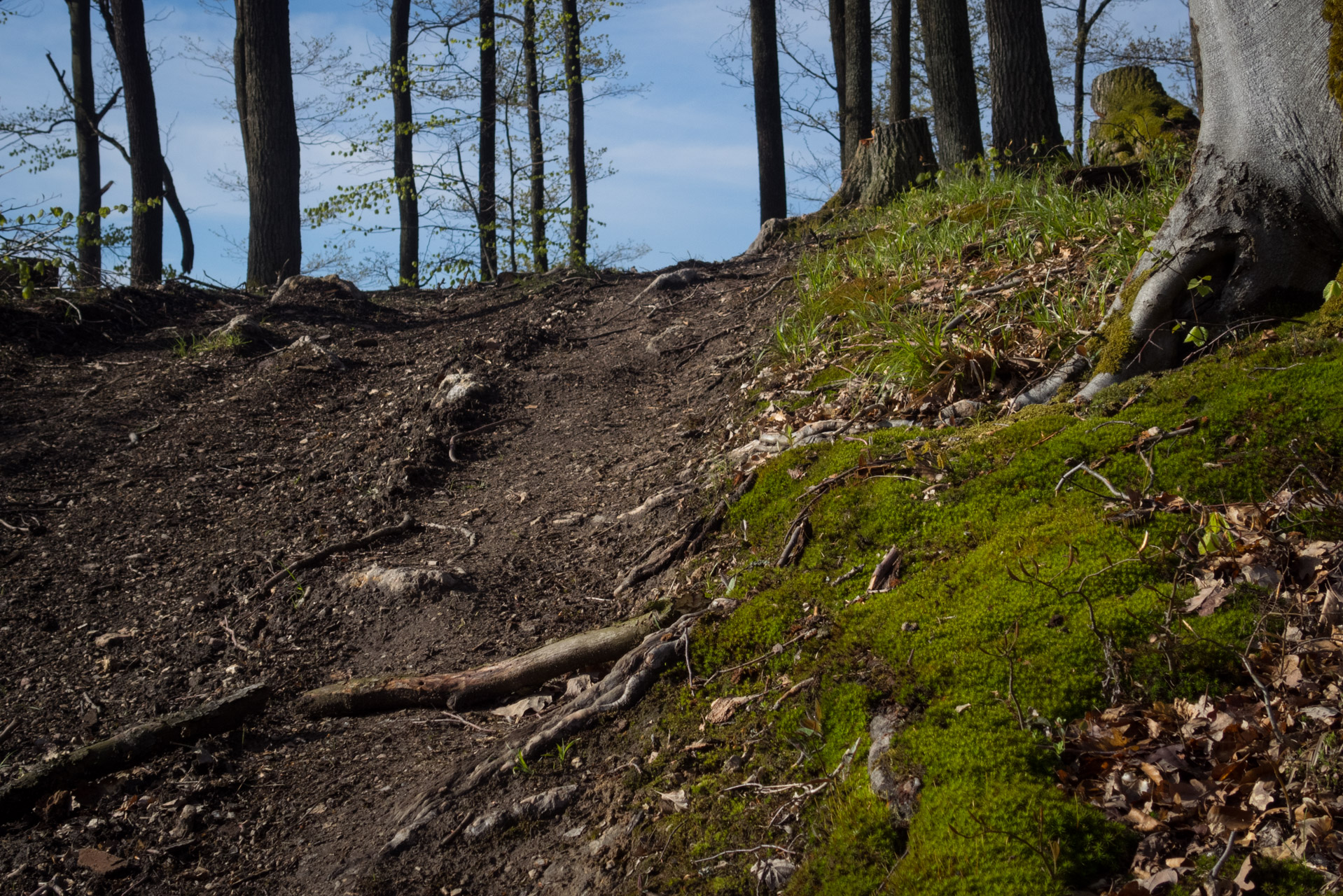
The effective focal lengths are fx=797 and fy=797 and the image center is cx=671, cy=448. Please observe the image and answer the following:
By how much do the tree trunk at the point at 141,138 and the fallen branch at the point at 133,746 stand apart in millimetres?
10430

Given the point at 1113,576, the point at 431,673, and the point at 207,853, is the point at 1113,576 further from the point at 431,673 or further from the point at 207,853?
the point at 207,853

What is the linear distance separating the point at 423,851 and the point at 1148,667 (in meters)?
2.17

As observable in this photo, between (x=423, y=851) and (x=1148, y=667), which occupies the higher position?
(x=1148, y=667)

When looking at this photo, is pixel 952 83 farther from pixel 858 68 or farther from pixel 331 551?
pixel 331 551

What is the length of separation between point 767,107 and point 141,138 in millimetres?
9878

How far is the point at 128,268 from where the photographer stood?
38.6ft

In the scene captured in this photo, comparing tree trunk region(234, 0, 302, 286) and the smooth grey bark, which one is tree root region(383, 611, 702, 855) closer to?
the smooth grey bark

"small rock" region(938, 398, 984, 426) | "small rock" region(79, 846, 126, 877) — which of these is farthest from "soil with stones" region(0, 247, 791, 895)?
"small rock" region(938, 398, 984, 426)

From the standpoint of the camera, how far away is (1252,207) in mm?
3428

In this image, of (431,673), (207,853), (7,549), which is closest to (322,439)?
(7,549)

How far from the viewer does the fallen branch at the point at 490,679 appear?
3.26m

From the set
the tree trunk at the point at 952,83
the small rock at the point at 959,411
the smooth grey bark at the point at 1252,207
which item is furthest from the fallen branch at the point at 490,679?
the tree trunk at the point at 952,83

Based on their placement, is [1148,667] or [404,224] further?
[404,224]

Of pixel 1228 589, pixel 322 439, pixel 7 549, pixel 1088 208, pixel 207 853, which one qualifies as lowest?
pixel 207 853
